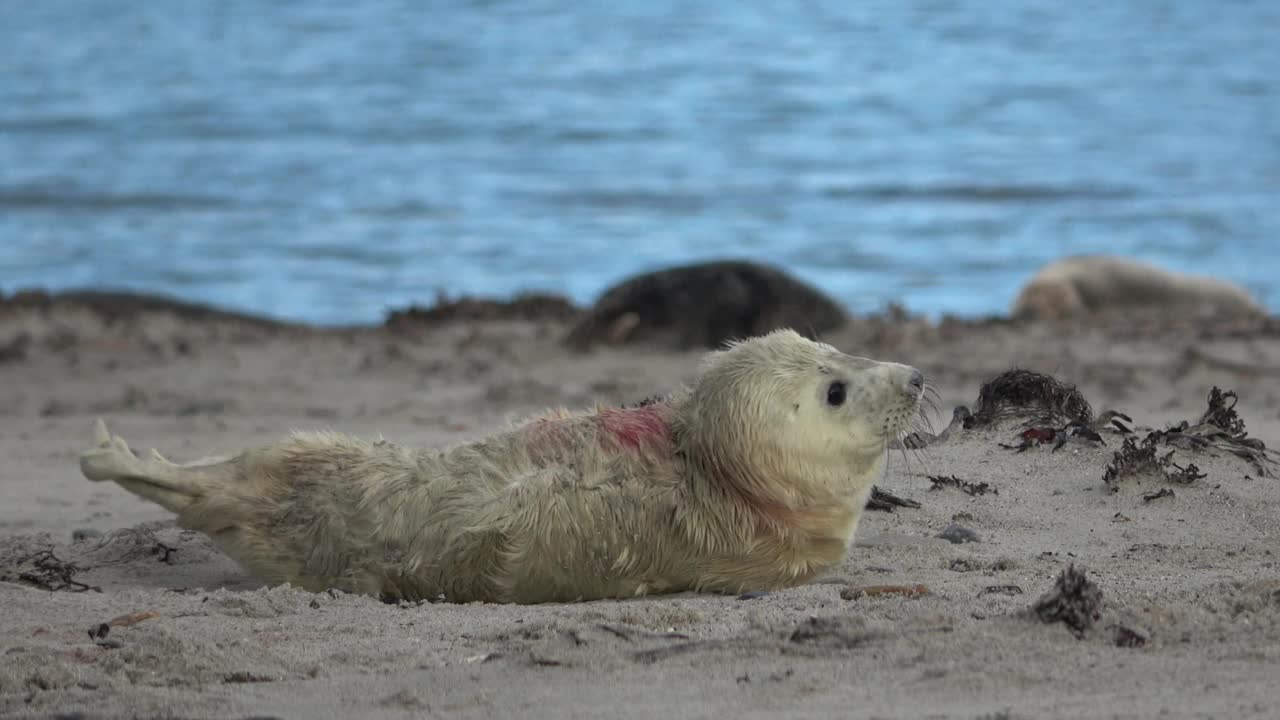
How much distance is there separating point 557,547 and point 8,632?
1.35 meters

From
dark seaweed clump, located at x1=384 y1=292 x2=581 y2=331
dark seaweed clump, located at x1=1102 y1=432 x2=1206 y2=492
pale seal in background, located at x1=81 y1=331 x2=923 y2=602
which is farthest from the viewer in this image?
dark seaweed clump, located at x1=384 y1=292 x2=581 y2=331

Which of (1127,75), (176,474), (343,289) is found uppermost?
(1127,75)

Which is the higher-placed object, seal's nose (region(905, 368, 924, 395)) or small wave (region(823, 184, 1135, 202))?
seal's nose (region(905, 368, 924, 395))

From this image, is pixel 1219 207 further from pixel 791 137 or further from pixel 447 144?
pixel 447 144

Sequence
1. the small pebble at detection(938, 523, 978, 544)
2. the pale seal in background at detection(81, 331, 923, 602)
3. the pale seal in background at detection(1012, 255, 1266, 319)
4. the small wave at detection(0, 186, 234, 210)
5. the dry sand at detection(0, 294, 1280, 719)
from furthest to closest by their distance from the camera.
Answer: the small wave at detection(0, 186, 234, 210)
the pale seal in background at detection(1012, 255, 1266, 319)
the small pebble at detection(938, 523, 978, 544)
the pale seal in background at detection(81, 331, 923, 602)
the dry sand at detection(0, 294, 1280, 719)

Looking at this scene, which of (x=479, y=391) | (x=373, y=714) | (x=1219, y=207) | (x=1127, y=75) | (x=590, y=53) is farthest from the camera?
(x=590, y=53)

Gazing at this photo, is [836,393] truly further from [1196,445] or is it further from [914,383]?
[1196,445]

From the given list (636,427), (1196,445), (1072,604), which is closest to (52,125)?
(1196,445)

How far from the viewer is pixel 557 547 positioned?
437 cm

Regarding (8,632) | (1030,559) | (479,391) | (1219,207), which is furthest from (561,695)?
(1219,207)

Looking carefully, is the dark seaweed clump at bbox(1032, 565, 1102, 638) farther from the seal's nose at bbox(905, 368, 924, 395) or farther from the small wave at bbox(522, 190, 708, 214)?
the small wave at bbox(522, 190, 708, 214)

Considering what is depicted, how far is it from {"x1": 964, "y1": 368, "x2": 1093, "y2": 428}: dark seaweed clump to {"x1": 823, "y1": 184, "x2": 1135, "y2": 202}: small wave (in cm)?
1540

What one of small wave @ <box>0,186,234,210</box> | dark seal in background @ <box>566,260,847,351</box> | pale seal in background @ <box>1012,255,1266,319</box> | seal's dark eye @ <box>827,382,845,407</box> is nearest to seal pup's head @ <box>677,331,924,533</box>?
seal's dark eye @ <box>827,382,845,407</box>

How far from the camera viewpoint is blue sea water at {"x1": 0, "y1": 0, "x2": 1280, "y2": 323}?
18.2m
